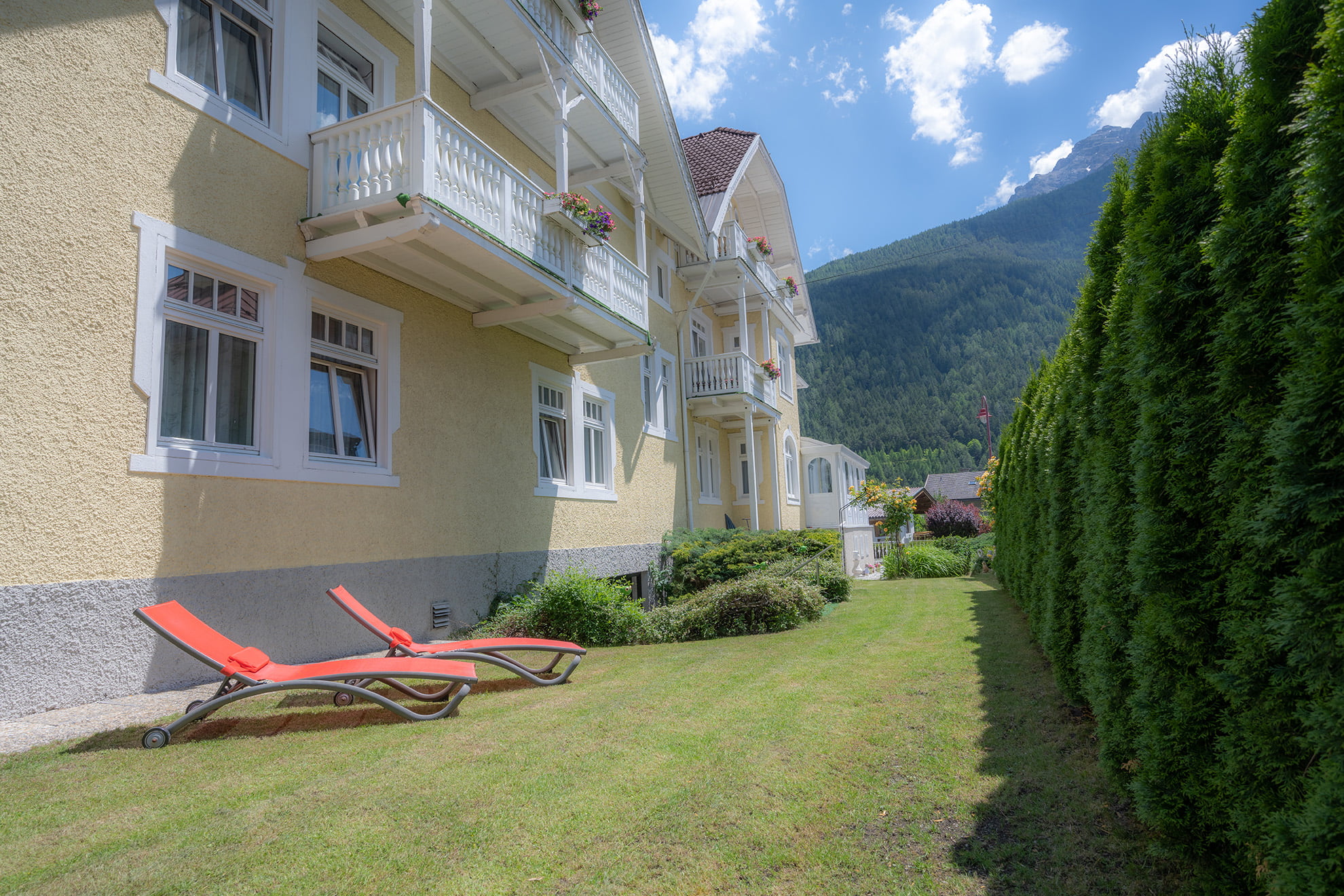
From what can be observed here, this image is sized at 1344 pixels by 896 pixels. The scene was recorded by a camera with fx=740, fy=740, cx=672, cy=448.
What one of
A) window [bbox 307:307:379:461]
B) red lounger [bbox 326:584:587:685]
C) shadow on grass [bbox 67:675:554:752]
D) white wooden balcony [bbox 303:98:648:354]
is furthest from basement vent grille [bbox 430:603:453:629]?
white wooden balcony [bbox 303:98:648:354]

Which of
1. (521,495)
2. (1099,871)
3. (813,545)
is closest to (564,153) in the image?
(521,495)

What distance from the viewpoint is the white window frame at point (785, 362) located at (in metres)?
25.4

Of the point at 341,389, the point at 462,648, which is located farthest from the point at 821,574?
the point at 341,389

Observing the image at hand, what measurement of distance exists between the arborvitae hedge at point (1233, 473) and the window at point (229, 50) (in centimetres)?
760

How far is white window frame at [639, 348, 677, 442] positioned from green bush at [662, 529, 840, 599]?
251cm

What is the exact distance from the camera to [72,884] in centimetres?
281

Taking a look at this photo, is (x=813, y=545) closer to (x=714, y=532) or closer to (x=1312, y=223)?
(x=714, y=532)

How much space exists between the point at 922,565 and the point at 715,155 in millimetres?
12792

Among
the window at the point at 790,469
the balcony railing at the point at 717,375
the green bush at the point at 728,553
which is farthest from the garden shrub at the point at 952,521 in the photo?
the green bush at the point at 728,553

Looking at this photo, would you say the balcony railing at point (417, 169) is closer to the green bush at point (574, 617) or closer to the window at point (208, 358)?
the window at point (208, 358)

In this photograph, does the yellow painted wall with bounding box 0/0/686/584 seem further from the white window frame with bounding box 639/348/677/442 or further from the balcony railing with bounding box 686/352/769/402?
the balcony railing with bounding box 686/352/769/402

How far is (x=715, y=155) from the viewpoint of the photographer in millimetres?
20641

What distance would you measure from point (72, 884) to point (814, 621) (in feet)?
30.2

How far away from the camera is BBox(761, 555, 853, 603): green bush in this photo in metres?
12.1
